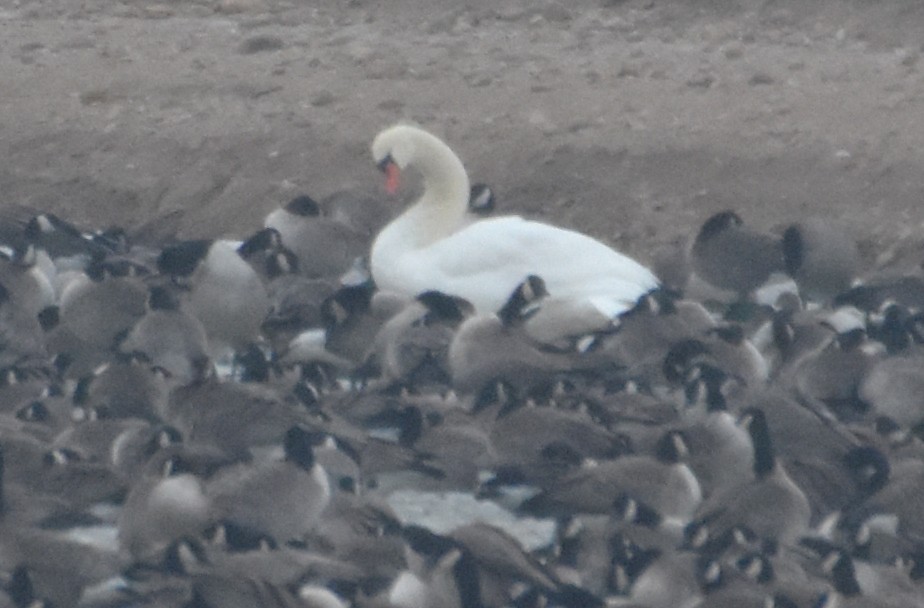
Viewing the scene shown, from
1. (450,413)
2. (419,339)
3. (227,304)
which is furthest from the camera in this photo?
(227,304)

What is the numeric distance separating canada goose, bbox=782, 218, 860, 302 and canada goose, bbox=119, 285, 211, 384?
3084mm

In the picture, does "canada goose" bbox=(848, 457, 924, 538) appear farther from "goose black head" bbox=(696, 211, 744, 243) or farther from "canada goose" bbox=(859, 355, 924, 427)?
"goose black head" bbox=(696, 211, 744, 243)

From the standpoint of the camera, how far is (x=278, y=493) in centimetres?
920

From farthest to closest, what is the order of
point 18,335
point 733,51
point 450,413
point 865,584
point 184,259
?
1. point 733,51
2. point 184,259
3. point 18,335
4. point 450,413
5. point 865,584

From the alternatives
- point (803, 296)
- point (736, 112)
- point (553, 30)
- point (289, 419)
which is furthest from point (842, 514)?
point (553, 30)

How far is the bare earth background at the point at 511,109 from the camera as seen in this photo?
15.4m

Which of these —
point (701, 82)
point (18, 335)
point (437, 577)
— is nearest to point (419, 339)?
point (18, 335)

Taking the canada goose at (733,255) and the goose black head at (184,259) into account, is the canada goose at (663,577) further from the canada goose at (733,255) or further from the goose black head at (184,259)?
the canada goose at (733,255)

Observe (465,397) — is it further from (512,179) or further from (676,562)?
(512,179)

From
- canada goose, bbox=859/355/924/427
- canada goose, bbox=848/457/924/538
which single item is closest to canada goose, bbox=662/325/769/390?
canada goose, bbox=859/355/924/427

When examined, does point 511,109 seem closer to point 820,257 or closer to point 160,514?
point 820,257

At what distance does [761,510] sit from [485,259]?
14.0 feet

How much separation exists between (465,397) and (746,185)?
4.57m

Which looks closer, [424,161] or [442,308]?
[442,308]
